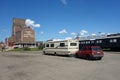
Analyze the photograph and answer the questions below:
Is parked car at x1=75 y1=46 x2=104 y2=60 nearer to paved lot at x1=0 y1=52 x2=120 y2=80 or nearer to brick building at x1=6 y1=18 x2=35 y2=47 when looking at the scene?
paved lot at x1=0 y1=52 x2=120 y2=80

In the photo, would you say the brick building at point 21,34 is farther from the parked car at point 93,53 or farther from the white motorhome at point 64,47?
the parked car at point 93,53

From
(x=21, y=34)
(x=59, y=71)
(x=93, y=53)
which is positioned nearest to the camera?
(x=59, y=71)

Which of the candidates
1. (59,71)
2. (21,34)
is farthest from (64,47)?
(21,34)

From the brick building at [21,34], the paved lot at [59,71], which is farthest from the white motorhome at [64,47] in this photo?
the brick building at [21,34]

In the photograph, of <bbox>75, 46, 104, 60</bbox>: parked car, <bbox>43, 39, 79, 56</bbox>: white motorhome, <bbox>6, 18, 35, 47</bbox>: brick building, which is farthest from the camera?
<bbox>6, 18, 35, 47</bbox>: brick building

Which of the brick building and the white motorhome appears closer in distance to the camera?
the white motorhome

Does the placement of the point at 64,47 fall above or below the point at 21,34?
below

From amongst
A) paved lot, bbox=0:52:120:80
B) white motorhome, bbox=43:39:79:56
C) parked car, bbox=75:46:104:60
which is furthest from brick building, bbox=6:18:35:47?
paved lot, bbox=0:52:120:80

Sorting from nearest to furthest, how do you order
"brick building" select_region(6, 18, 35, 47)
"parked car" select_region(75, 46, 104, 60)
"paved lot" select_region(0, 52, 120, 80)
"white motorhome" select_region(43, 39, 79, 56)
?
1. "paved lot" select_region(0, 52, 120, 80)
2. "parked car" select_region(75, 46, 104, 60)
3. "white motorhome" select_region(43, 39, 79, 56)
4. "brick building" select_region(6, 18, 35, 47)

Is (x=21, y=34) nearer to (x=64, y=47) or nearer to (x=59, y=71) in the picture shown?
(x=64, y=47)

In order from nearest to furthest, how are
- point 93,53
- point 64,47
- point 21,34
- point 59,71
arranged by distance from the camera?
point 59,71, point 93,53, point 64,47, point 21,34

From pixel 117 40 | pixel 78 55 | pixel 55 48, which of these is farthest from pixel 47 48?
pixel 117 40

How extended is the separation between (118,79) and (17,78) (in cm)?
543

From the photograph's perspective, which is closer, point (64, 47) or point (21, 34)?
point (64, 47)
